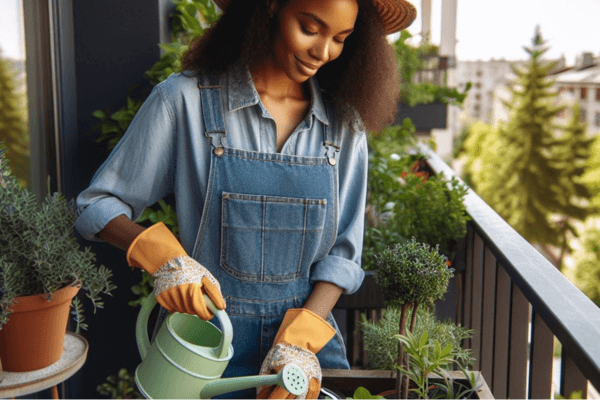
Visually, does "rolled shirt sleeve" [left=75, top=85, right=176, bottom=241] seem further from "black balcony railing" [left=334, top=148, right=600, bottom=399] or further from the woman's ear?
"black balcony railing" [left=334, top=148, right=600, bottom=399]

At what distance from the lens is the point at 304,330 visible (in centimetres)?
109

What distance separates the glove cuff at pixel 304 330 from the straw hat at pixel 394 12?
0.56 metres

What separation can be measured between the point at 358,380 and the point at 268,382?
0.91ft

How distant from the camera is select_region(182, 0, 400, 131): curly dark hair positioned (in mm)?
1135

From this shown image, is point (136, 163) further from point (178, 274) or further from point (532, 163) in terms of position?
point (532, 163)

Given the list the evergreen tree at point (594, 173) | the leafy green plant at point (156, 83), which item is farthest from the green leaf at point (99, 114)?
the evergreen tree at point (594, 173)

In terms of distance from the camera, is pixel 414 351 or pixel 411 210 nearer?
pixel 414 351

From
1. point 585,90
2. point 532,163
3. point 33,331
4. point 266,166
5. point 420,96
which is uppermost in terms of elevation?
point 585,90

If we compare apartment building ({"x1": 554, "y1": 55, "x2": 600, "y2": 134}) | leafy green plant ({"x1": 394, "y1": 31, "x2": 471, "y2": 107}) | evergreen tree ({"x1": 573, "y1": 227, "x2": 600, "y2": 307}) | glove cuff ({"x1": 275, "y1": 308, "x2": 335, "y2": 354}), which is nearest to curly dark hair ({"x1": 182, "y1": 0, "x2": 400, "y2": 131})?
glove cuff ({"x1": 275, "y1": 308, "x2": 335, "y2": 354})

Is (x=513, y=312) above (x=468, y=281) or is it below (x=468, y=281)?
above

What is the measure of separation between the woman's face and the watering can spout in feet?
1.62

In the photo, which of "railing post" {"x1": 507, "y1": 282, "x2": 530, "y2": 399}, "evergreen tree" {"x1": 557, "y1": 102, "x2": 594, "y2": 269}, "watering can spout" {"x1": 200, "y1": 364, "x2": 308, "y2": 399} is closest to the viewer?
"watering can spout" {"x1": 200, "y1": 364, "x2": 308, "y2": 399}

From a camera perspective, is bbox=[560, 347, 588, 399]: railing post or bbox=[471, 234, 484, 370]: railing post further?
bbox=[471, 234, 484, 370]: railing post

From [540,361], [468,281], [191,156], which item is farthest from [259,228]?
[468,281]
